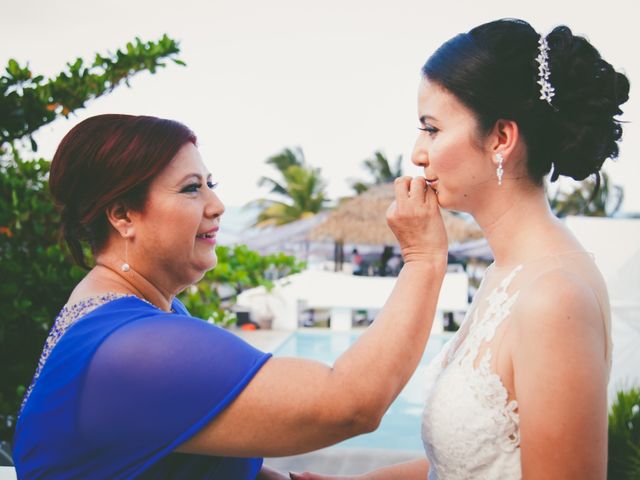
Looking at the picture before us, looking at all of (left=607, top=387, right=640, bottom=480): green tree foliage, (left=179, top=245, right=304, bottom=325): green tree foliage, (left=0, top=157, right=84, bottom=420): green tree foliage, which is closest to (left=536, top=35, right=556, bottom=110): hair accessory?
(left=0, top=157, right=84, bottom=420): green tree foliage

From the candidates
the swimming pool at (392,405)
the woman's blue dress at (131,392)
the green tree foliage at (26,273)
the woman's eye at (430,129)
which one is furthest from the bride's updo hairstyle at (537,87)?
the swimming pool at (392,405)

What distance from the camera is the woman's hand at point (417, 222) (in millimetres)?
1639

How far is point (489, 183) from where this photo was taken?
1.71 meters

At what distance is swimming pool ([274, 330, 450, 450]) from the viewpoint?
9.60 m

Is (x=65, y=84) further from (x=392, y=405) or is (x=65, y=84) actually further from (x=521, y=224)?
(x=392, y=405)

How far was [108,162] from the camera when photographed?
5.04 feet

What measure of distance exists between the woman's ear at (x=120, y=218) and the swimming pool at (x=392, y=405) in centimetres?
504

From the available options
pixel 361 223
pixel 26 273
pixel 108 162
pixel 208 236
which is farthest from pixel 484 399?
pixel 361 223

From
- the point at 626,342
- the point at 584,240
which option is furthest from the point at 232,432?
the point at 584,240

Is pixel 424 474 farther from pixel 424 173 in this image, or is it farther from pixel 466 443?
pixel 424 173

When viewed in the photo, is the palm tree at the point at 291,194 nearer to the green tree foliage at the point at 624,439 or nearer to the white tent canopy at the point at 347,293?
the white tent canopy at the point at 347,293

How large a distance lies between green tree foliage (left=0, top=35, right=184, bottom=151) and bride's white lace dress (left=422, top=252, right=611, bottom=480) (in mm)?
2499

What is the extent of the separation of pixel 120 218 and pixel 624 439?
13.2 feet

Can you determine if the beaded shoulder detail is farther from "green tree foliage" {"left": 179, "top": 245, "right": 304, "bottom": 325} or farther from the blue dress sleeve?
"green tree foliage" {"left": 179, "top": 245, "right": 304, "bottom": 325}
